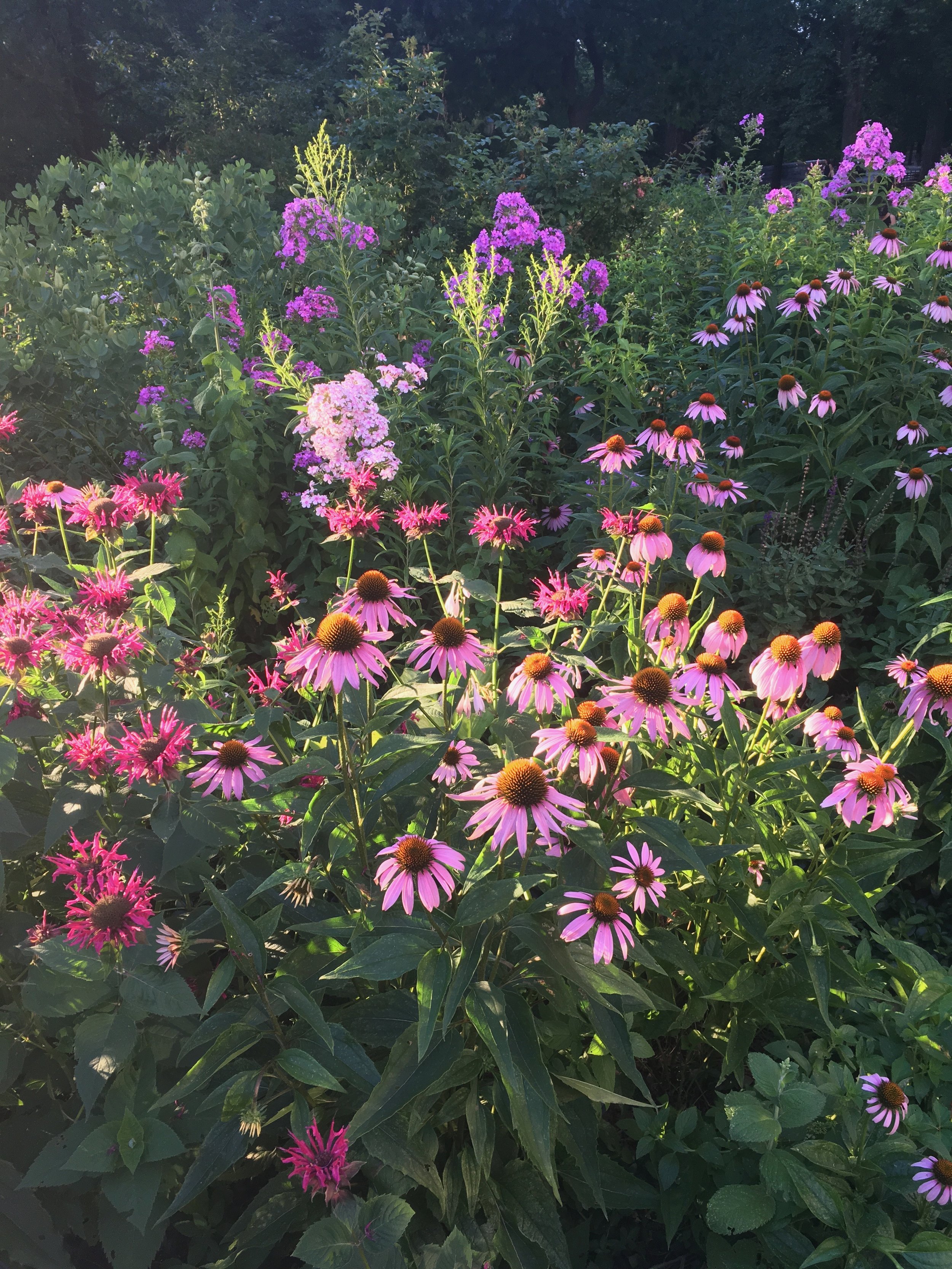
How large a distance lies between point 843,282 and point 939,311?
1.39 ft

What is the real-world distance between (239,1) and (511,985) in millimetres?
25331

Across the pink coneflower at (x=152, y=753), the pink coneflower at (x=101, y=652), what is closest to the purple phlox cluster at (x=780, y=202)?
the pink coneflower at (x=101, y=652)

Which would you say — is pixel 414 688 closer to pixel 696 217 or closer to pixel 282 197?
pixel 696 217

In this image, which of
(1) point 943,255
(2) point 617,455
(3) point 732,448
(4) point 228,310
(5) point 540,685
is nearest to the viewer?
(5) point 540,685

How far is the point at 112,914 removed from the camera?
122cm

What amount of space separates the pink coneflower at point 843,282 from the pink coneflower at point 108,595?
3.29m

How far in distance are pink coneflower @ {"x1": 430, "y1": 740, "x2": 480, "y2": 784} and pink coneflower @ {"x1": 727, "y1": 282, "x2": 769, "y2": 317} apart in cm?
289

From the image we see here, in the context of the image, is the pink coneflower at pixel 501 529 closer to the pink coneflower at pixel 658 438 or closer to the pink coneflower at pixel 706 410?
the pink coneflower at pixel 658 438

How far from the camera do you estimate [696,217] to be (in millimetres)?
7316

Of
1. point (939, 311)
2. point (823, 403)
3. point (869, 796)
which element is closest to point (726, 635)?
point (869, 796)

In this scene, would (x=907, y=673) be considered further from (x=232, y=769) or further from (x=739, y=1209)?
(x=232, y=769)

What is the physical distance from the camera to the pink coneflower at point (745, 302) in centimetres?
354

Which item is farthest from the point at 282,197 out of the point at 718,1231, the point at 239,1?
the point at 718,1231

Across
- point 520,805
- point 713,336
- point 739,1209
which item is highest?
point 713,336
